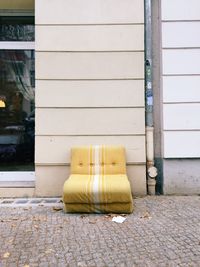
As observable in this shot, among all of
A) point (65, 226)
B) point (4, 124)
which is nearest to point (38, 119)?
point (4, 124)

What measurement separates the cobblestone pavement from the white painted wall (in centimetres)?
109

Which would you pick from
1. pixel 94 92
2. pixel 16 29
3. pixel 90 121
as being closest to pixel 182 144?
pixel 90 121

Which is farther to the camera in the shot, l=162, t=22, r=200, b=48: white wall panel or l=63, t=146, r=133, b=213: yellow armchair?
l=162, t=22, r=200, b=48: white wall panel

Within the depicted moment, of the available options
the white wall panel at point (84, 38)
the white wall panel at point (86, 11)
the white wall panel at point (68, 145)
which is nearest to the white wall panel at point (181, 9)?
the white wall panel at point (86, 11)

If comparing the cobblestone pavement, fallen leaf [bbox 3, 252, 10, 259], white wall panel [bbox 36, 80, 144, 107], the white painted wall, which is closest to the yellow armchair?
the cobblestone pavement

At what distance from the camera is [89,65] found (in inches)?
237

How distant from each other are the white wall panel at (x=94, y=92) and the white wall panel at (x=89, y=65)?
120 millimetres

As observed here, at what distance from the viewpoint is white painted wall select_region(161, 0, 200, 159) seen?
5.99 metres

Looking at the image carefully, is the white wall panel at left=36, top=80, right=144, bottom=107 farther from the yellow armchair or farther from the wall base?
the wall base

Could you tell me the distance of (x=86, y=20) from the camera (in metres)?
6.02

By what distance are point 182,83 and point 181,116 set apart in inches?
22.2

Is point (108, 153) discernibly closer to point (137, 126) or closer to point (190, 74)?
point (137, 126)

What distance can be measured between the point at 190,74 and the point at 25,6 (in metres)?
3.27

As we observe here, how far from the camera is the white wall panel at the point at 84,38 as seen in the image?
A: 237 inches
